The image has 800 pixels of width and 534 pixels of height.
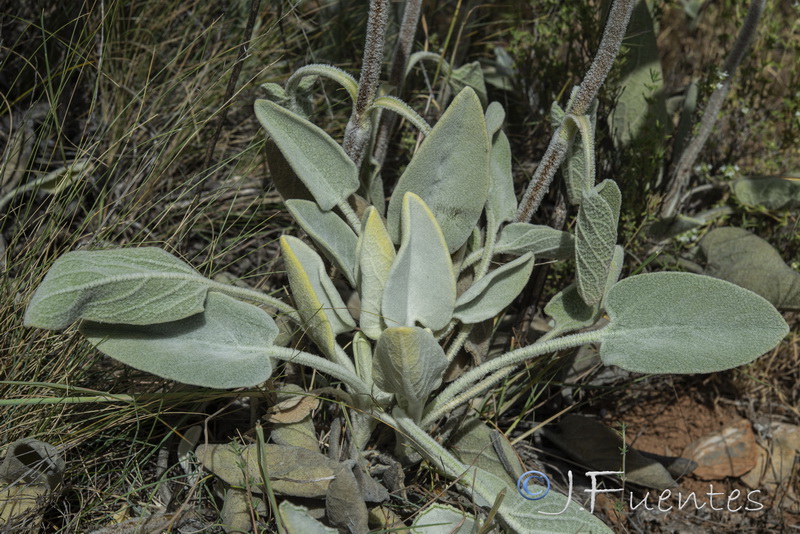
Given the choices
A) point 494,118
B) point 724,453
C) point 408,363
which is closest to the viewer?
point 408,363

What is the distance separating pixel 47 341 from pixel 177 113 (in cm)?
66

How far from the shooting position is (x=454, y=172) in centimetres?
132

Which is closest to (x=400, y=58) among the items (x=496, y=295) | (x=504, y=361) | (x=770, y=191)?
(x=496, y=295)

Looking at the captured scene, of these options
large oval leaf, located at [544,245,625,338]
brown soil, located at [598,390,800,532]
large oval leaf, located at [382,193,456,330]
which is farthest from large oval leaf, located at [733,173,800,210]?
large oval leaf, located at [382,193,456,330]

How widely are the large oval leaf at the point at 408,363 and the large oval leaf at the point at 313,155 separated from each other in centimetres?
34

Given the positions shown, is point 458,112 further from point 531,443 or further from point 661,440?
point 661,440

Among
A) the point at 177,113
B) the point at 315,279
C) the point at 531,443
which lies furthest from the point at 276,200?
the point at 531,443

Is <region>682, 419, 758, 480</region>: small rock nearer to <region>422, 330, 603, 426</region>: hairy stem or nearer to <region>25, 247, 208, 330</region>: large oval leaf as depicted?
<region>422, 330, 603, 426</region>: hairy stem

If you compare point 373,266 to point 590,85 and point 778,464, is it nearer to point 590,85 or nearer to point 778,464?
point 590,85

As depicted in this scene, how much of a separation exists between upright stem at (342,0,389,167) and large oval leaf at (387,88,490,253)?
0.48 ft

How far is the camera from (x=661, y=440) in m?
1.74

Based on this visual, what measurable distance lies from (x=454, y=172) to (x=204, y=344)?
523 millimetres

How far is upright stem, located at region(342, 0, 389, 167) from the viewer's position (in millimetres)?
1320

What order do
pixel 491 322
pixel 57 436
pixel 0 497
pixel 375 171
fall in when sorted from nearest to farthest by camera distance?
pixel 0 497
pixel 57 436
pixel 491 322
pixel 375 171
